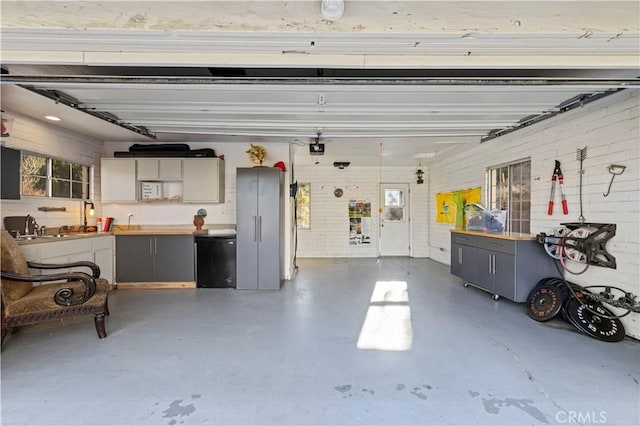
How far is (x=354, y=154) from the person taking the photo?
6.46 meters

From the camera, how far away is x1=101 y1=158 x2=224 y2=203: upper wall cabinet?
16.7 feet

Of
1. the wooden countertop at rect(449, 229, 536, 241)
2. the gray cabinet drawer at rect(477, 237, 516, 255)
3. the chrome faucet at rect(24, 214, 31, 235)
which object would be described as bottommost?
the gray cabinet drawer at rect(477, 237, 516, 255)

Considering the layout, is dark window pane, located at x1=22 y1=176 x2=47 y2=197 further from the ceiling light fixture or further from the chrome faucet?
the ceiling light fixture

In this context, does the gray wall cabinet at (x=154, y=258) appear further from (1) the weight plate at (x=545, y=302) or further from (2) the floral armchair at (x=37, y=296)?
(1) the weight plate at (x=545, y=302)

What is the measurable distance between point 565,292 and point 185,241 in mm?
5403

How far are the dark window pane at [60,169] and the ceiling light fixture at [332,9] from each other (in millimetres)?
4777

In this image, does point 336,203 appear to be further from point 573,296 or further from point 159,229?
point 573,296

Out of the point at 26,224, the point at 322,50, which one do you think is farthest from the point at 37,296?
the point at 322,50

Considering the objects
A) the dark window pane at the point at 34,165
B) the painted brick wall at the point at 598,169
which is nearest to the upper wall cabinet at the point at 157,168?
the dark window pane at the point at 34,165

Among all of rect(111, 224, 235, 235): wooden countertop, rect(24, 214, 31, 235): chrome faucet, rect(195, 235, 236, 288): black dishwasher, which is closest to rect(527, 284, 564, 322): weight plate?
rect(195, 235, 236, 288): black dishwasher

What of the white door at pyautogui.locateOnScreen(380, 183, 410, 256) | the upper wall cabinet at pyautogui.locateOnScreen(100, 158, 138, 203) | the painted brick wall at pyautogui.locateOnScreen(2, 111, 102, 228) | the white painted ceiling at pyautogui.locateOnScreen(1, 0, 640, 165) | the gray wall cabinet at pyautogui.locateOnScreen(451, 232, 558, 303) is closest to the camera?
the white painted ceiling at pyautogui.locateOnScreen(1, 0, 640, 165)

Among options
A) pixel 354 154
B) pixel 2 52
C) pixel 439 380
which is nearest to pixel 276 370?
pixel 439 380

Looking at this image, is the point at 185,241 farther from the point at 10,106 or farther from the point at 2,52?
the point at 2,52

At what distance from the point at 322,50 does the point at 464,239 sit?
4.16 meters
